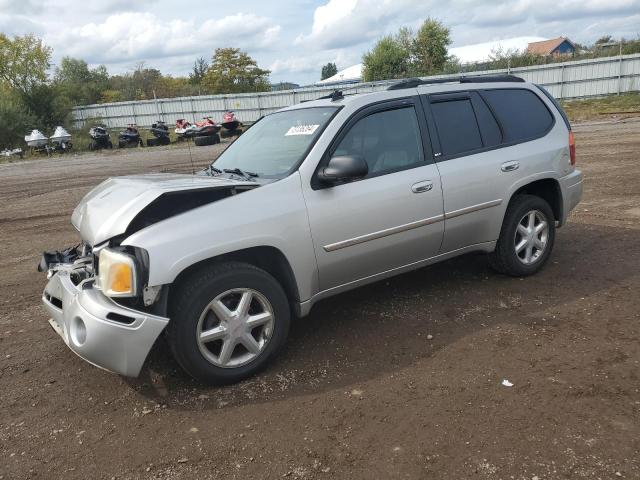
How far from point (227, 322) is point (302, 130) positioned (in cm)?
163

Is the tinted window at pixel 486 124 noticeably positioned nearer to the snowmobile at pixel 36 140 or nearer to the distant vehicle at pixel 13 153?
the snowmobile at pixel 36 140

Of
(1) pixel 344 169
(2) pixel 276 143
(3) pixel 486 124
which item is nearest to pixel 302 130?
(2) pixel 276 143

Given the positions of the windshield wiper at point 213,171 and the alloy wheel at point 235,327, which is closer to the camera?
the alloy wheel at point 235,327

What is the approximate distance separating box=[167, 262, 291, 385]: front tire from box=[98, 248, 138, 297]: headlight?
0.96 ft

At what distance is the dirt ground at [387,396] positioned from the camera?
8.70ft

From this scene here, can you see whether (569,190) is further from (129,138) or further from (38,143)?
(38,143)

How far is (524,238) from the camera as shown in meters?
4.91

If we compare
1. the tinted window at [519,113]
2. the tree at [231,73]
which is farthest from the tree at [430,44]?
the tinted window at [519,113]

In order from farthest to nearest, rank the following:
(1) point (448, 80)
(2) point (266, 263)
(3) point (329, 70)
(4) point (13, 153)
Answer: (3) point (329, 70)
(4) point (13, 153)
(1) point (448, 80)
(2) point (266, 263)

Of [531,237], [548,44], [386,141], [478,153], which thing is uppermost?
[548,44]

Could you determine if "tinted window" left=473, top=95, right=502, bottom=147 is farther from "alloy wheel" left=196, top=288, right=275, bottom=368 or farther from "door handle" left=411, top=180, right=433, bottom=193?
"alloy wheel" left=196, top=288, right=275, bottom=368

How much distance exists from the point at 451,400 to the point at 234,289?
57.2 inches

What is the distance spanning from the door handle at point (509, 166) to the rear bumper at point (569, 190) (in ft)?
2.13

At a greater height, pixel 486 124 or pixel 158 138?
pixel 158 138
